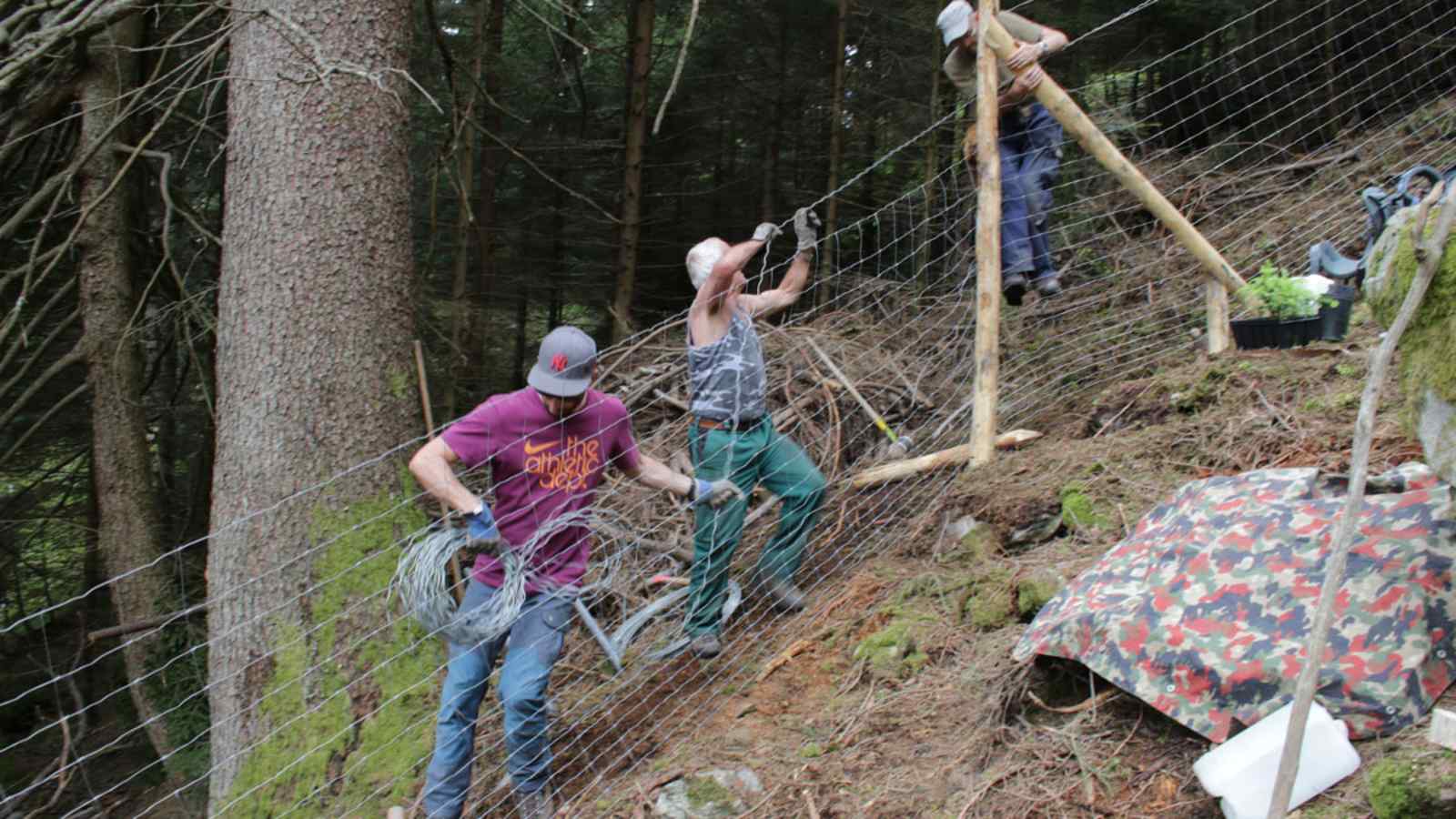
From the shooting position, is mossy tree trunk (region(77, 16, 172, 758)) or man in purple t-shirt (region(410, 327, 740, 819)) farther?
mossy tree trunk (region(77, 16, 172, 758))

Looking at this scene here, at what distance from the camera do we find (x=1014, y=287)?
4.87m

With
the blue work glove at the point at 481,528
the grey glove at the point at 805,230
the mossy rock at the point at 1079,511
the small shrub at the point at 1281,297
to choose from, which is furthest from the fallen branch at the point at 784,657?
the small shrub at the point at 1281,297

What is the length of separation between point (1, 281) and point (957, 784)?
459 centimetres

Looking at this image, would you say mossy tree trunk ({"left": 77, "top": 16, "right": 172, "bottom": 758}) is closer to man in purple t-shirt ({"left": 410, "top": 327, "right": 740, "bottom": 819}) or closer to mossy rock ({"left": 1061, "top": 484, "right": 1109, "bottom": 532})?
man in purple t-shirt ({"left": 410, "top": 327, "right": 740, "bottom": 819})

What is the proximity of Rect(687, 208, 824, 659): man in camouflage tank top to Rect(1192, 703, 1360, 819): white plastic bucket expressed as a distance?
7.15 feet

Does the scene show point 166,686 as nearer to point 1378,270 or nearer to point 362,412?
point 362,412

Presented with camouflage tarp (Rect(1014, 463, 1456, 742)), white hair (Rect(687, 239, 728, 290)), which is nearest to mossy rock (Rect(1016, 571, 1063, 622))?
camouflage tarp (Rect(1014, 463, 1456, 742))

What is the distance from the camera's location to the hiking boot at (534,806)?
11.8ft

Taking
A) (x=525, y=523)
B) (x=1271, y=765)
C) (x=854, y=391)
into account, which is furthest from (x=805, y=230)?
(x=1271, y=765)

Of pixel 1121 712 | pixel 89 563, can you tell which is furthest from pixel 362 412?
pixel 89 563

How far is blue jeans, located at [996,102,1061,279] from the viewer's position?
193 inches

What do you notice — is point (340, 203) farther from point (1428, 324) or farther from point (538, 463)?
point (1428, 324)

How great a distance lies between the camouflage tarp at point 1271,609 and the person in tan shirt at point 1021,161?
7.00ft

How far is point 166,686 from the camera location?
6164 millimetres
